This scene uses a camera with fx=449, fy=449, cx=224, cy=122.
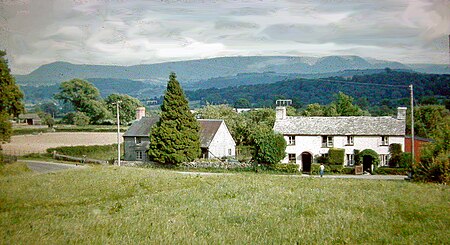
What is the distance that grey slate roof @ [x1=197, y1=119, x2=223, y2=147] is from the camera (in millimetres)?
36844

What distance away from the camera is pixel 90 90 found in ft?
132

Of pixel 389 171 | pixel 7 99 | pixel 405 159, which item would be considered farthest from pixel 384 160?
pixel 7 99

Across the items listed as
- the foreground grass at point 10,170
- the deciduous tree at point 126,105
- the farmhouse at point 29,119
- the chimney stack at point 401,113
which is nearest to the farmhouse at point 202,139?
the chimney stack at point 401,113

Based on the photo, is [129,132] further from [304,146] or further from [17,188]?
[17,188]

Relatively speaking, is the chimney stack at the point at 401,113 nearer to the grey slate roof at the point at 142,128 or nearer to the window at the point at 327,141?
the window at the point at 327,141

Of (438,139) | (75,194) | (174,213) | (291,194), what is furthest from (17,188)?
(438,139)

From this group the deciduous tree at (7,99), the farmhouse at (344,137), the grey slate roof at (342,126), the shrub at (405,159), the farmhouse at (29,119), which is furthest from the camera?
the grey slate roof at (342,126)

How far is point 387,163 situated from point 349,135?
3.34 meters

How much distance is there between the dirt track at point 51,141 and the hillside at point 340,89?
36271mm

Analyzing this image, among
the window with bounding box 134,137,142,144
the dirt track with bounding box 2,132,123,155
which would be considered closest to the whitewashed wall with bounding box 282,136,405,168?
the window with bounding box 134,137,142,144

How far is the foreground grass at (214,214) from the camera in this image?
8.72 metres

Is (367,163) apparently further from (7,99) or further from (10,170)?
(7,99)

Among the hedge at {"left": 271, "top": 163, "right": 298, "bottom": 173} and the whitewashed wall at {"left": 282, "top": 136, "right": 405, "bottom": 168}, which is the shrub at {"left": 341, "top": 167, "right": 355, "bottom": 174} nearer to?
the whitewashed wall at {"left": 282, "top": 136, "right": 405, "bottom": 168}

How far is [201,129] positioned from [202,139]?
4.65ft
